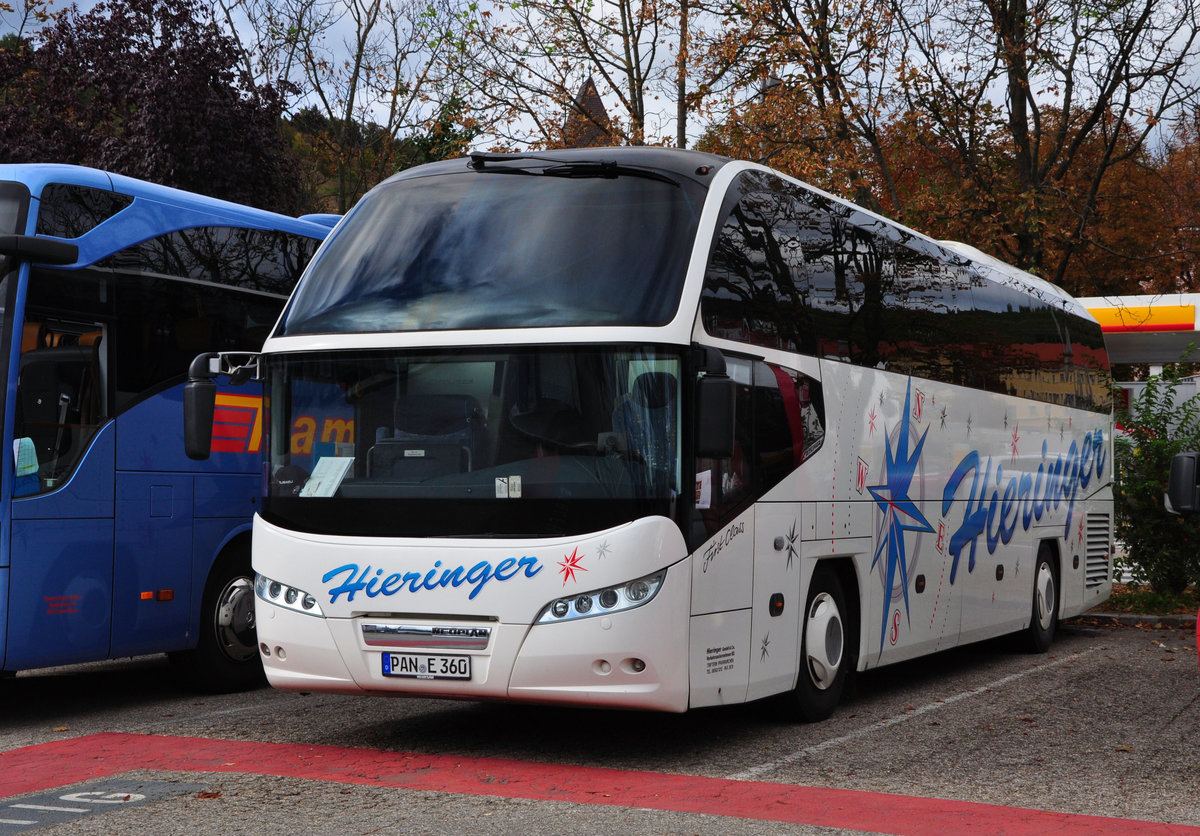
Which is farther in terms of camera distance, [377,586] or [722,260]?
[722,260]

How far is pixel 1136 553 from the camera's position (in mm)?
17672

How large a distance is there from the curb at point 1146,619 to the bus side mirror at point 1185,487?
32.2 ft

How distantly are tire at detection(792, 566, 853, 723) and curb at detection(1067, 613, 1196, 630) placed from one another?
26.9 feet

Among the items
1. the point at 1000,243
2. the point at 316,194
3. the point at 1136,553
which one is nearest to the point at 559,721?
the point at 1136,553

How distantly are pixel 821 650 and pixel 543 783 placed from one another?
2.71 meters

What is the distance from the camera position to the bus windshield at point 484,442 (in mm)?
7668

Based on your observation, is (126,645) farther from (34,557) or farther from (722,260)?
(722,260)

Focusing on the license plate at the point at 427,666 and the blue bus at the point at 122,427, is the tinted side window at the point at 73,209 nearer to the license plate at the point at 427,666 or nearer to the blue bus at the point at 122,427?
the blue bus at the point at 122,427

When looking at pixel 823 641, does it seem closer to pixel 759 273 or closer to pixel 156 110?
pixel 759 273

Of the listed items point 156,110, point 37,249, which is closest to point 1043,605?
point 37,249

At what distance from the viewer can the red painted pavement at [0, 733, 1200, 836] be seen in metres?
6.60

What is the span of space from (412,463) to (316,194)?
22147mm

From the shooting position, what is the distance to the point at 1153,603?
1756 cm

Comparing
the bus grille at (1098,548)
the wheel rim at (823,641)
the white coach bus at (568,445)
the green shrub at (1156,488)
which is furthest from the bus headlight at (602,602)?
the green shrub at (1156,488)
